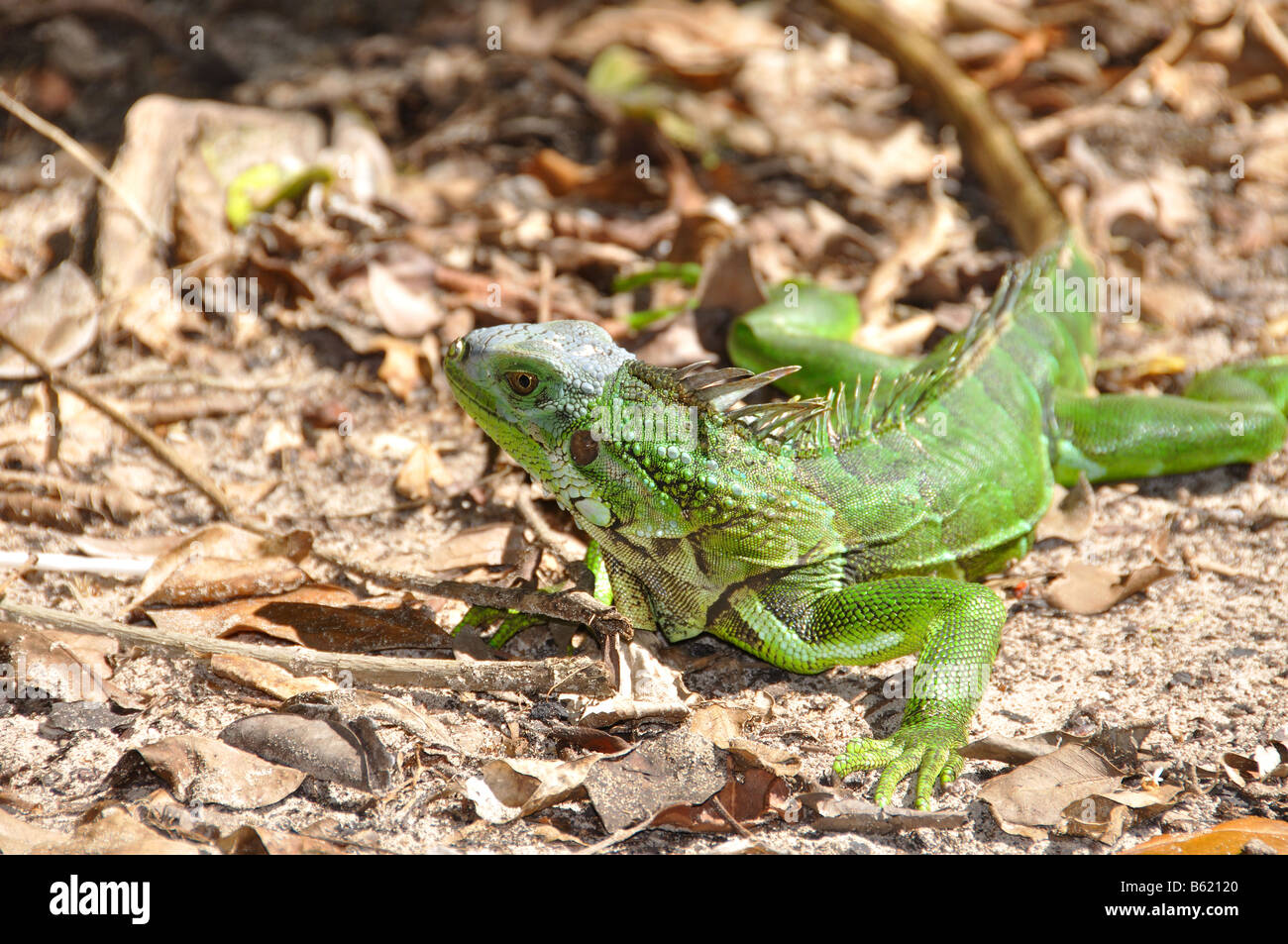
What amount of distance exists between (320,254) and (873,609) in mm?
4236

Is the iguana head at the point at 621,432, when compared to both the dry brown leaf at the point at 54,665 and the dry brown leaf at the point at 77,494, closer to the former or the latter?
the dry brown leaf at the point at 54,665

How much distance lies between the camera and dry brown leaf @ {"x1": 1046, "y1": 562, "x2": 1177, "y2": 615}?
4359 mm

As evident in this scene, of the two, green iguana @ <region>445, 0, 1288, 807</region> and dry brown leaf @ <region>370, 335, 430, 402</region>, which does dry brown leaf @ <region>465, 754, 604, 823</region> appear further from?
dry brown leaf @ <region>370, 335, 430, 402</region>

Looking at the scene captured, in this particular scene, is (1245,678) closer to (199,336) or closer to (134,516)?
(134,516)

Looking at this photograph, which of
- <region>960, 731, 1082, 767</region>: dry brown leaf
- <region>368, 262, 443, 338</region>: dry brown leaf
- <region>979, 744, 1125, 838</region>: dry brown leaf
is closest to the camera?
<region>979, 744, 1125, 838</region>: dry brown leaf

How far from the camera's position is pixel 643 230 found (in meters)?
6.87

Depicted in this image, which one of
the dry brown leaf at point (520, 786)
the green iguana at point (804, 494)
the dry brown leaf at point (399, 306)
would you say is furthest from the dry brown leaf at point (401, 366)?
the dry brown leaf at point (520, 786)

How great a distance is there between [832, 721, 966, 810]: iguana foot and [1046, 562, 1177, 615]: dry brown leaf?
113cm

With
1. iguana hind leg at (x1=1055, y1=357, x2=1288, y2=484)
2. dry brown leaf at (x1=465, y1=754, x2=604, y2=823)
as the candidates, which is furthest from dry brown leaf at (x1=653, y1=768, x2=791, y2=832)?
iguana hind leg at (x1=1055, y1=357, x2=1288, y2=484)

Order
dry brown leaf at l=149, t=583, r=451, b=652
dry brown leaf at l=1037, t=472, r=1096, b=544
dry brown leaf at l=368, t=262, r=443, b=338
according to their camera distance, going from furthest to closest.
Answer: dry brown leaf at l=368, t=262, r=443, b=338 < dry brown leaf at l=1037, t=472, r=1096, b=544 < dry brown leaf at l=149, t=583, r=451, b=652

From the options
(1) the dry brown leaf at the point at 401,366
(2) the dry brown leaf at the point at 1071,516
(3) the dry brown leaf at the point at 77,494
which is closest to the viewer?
(3) the dry brown leaf at the point at 77,494

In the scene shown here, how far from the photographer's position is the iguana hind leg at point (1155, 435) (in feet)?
16.8
